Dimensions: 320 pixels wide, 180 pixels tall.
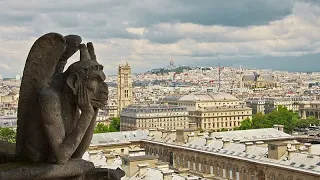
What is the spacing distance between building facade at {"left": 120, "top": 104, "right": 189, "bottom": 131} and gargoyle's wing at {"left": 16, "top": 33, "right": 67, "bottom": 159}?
100923 mm

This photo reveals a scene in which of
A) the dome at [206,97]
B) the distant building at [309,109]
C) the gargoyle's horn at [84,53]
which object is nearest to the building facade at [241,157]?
the gargoyle's horn at [84,53]

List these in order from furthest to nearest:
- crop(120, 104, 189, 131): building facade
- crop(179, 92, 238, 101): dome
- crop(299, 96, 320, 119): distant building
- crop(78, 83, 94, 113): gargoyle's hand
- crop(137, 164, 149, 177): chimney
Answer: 1. crop(299, 96, 320, 119): distant building
2. crop(179, 92, 238, 101): dome
3. crop(120, 104, 189, 131): building facade
4. crop(137, 164, 149, 177): chimney
5. crop(78, 83, 94, 113): gargoyle's hand

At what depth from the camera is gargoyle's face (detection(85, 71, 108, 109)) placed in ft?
21.5

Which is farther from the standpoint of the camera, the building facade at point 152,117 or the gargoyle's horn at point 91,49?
the building facade at point 152,117

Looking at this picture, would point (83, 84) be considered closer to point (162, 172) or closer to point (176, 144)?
point (162, 172)

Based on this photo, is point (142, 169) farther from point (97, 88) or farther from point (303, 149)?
point (97, 88)

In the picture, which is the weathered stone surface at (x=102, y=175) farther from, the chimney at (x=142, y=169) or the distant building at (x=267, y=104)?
the distant building at (x=267, y=104)

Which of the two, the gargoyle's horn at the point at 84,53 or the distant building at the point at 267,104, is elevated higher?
the gargoyle's horn at the point at 84,53

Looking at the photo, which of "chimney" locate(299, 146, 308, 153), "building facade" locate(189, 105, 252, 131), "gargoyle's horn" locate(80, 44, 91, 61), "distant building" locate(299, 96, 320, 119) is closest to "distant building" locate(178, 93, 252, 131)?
"building facade" locate(189, 105, 252, 131)

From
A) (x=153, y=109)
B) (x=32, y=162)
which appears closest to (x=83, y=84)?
(x=32, y=162)

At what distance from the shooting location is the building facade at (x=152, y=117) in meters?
109

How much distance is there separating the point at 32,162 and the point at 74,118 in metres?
0.71

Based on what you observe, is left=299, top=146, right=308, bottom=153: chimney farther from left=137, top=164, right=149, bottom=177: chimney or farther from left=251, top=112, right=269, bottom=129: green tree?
left=251, top=112, right=269, bottom=129: green tree

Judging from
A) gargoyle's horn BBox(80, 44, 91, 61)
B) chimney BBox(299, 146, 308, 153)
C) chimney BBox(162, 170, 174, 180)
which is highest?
gargoyle's horn BBox(80, 44, 91, 61)
